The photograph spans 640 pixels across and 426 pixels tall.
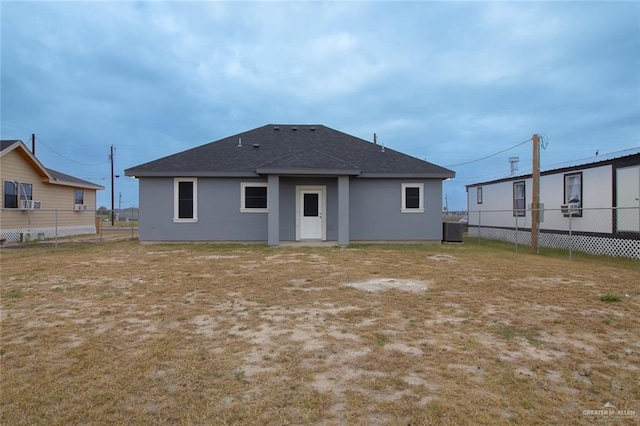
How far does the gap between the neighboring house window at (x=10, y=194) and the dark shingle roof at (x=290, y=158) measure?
265 inches

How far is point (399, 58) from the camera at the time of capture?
23.5m

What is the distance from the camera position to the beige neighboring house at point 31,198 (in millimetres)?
15383

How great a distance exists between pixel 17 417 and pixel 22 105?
59857 millimetres

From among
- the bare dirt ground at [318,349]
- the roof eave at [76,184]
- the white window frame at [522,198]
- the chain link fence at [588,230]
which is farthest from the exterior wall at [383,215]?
the roof eave at [76,184]

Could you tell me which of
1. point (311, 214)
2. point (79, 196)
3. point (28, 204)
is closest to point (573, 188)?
point (311, 214)

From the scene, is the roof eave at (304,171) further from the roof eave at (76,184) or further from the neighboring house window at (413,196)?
the roof eave at (76,184)

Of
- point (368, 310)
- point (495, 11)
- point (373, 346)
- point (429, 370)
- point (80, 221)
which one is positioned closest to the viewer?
point (429, 370)

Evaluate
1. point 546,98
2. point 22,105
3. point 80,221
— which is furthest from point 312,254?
point 22,105

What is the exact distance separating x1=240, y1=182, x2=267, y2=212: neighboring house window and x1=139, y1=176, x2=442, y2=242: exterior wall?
180 millimetres

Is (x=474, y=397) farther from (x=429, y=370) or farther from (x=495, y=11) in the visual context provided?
(x=495, y=11)

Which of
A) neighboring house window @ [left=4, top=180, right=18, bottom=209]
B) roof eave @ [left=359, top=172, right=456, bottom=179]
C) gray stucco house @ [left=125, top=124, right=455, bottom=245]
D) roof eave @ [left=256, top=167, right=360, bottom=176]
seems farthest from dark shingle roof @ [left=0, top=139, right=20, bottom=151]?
roof eave @ [left=359, top=172, right=456, bottom=179]

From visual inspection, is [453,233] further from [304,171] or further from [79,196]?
[79,196]

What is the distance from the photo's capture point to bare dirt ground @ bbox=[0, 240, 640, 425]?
2523 mm

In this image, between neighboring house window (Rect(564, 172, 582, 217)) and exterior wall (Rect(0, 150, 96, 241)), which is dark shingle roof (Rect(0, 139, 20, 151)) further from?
neighboring house window (Rect(564, 172, 582, 217))
